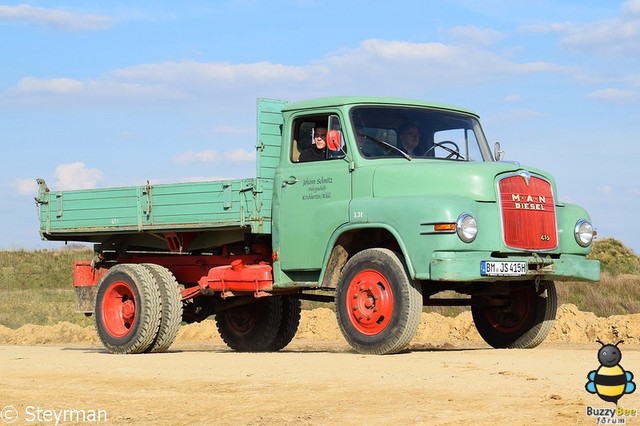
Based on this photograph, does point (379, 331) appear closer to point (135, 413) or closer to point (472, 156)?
point (472, 156)

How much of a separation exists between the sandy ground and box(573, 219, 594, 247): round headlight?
1.33 m

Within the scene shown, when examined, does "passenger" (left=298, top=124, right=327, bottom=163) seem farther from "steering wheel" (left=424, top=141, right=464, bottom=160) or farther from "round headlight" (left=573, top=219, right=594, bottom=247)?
"round headlight" (left=573, top=219, right=594, bottom=247)

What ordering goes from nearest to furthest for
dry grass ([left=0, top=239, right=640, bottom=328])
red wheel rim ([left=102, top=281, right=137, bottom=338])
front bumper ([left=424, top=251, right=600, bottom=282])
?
front bumper ([left=424, top=251, right=600, bottom=282]) → red wheel rim ([left=102, top=281, right=137, bottom=338]) → dry grass ([left=0, top=239, right=640, bottom=328])

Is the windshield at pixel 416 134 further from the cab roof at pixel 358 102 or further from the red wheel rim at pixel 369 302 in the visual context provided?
the red wheel rim at pixel 369 302

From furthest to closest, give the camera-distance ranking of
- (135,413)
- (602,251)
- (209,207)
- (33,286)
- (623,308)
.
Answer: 1. (602,251)
2. (33,286)
3. (623,308)
4. (209,207)
5. (135,413)

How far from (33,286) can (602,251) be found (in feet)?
68.4

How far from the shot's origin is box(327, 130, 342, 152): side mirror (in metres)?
12.6

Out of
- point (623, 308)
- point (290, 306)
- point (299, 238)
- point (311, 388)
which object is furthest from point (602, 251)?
point (311, 388)

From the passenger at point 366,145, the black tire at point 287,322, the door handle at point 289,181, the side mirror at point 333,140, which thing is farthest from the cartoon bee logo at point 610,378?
the black tire at point 287,322

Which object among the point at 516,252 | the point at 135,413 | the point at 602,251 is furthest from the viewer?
the point at 602,251

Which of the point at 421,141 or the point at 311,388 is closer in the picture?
the point at 311,388

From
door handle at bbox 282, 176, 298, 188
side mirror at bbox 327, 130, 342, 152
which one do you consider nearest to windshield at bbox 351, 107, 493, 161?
side mirror at bbox 327, 130, 342, 152

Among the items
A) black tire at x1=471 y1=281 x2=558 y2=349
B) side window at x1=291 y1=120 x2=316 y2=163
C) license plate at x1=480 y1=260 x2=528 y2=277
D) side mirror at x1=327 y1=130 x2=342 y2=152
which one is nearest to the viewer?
license plate at x1=480 y1=260 x2=528 y2=277

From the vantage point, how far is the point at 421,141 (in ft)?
42.7
